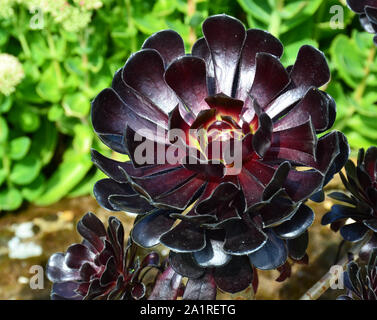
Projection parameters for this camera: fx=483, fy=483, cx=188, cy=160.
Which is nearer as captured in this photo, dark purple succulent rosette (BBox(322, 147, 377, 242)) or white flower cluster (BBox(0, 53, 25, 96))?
dark purple succulent rosette (BBox(322, 147, 377, 242))

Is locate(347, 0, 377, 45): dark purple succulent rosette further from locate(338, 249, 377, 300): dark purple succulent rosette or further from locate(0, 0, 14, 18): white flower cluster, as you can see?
locate(0, 0, 14, 18): white flower cluster

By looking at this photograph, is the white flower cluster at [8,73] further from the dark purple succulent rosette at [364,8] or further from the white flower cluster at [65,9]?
the dark purple succulent rosette at [364,8]

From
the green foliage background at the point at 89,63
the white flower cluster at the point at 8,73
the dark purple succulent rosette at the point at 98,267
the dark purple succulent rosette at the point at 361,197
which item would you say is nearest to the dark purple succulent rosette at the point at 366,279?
the dark purple succulent rosette at the point at 361,197

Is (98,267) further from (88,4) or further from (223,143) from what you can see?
(88,4)

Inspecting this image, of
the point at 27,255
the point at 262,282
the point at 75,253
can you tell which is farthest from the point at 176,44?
the point at 27,255

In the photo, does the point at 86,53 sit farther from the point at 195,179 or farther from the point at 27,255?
the point at 195,179

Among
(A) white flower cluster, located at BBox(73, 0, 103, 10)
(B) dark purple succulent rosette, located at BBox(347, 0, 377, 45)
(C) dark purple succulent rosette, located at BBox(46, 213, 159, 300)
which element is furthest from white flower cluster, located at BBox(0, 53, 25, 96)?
(B) dark purple succulent rosette, located at BBox(347, 0, 377, 45)
